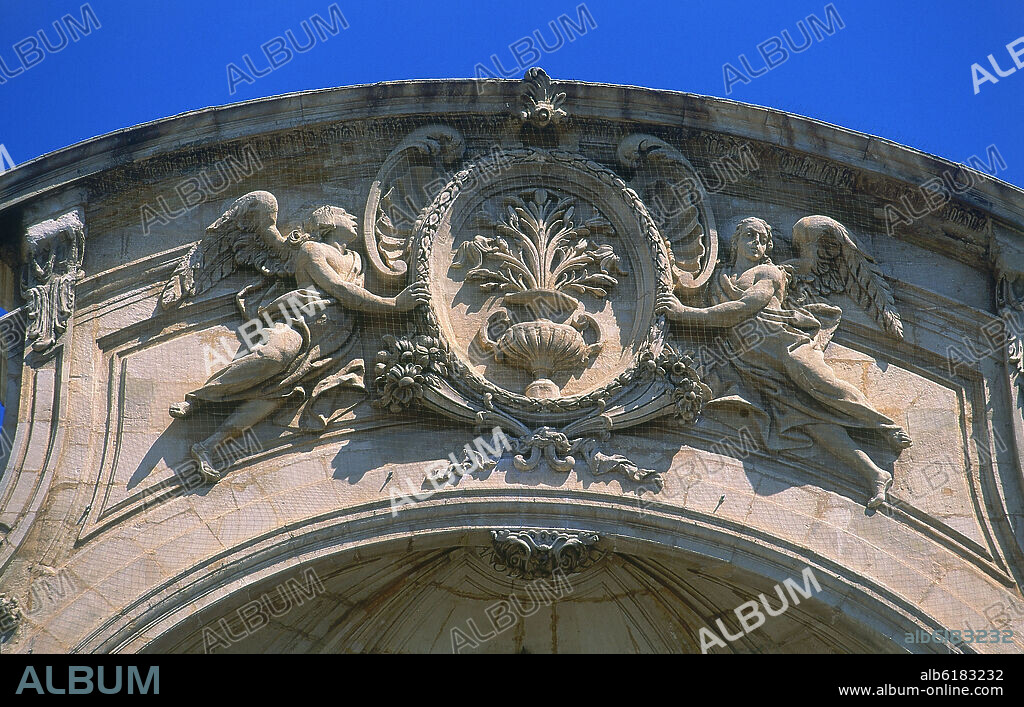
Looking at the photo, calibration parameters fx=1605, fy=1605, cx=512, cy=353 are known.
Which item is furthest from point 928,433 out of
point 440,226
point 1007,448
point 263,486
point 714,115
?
point 263,486

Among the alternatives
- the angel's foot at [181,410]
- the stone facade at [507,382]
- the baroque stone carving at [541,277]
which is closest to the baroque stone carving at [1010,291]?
the stone facade at [507,382]

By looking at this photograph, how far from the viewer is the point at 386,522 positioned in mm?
8867

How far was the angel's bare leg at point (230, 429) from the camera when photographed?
8930mm

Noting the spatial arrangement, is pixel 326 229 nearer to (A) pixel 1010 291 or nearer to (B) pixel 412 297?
(B) pixel 412 297

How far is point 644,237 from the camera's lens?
9.83 m

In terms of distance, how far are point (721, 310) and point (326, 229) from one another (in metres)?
2.40

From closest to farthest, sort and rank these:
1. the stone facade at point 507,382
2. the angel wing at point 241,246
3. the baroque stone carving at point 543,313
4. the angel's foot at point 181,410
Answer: the stone facade at point 507,382 → the angel's foot at point 181,410 → the baroque stone carving at point 543,313 → the angel wing at point 241,246

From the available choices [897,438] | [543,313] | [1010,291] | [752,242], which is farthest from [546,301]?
[1010,291]

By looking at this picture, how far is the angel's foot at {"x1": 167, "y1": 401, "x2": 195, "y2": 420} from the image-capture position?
903cm

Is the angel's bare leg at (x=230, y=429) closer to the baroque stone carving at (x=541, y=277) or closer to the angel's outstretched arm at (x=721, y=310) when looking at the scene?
the baroque stone carving at (x=541, y=277)

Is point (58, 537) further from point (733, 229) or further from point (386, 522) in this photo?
point (733, 229)

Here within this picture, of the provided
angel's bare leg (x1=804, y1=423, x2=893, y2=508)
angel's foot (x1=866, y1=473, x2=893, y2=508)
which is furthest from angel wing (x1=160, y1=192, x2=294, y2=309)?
angel's foot (x1=866, y1=473, x2=893, y2=508)

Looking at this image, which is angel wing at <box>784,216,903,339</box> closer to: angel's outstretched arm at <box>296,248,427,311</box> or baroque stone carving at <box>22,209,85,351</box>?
angel's outstretched arm at <box>296,248,427,311</box>

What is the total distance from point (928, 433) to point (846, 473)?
0.61 metres
